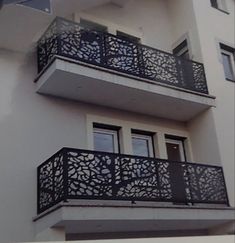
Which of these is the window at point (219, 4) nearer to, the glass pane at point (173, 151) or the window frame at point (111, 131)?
the glass pane at point (173, 151)

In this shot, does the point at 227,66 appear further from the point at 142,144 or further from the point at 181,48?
the point at 142,144

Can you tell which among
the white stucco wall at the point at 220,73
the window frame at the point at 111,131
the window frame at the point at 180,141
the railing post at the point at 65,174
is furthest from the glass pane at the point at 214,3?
the railing post at the point at 65,174

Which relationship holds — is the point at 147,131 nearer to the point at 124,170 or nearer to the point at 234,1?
the point at 124,170

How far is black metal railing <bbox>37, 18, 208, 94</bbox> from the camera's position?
26.2 feet

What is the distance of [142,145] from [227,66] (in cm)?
381

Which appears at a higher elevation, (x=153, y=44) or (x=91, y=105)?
(x=153, y=44)

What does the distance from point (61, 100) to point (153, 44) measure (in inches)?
143

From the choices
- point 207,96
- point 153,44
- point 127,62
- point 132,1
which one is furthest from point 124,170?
point 132,1

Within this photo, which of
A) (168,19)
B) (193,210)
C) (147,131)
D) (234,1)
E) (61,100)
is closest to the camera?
(193,210)

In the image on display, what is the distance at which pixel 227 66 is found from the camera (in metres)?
11.1

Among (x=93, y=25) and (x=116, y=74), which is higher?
(x=93, y=25)

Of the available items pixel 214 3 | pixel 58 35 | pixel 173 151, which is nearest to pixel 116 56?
pixel 58 35

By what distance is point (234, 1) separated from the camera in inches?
479

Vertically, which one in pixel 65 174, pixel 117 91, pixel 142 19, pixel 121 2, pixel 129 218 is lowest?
pixel 129 218
